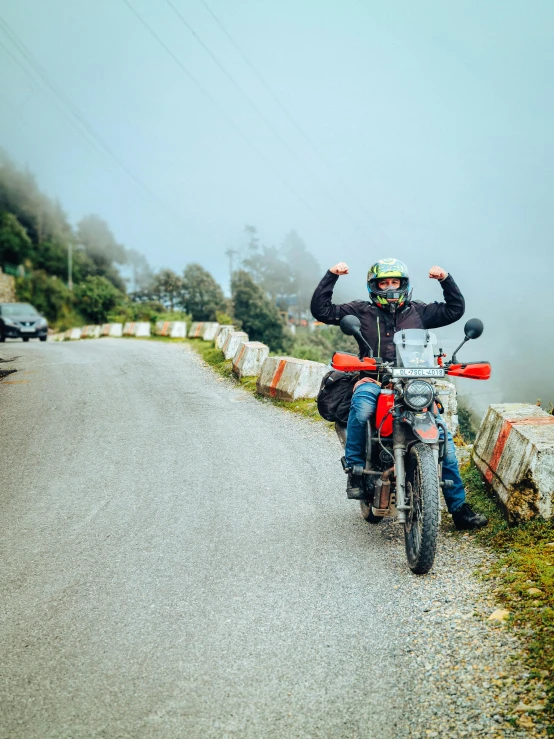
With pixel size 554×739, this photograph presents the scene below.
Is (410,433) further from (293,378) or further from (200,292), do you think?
(200,292)

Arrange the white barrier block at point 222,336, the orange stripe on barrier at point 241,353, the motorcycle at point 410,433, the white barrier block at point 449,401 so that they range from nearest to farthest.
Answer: the motorcycle at point 410,433 < the white barrier block at point 449,401 < the orange stripe on barrier at point 241,353 < the white barrier block at point 222,336

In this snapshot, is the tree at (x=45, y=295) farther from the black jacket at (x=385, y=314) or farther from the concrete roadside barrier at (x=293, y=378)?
the black jacket at (x=385, y=314)

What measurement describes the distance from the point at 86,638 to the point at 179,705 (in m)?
0.93

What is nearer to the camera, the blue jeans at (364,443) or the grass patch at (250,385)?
the blue jeans at (364,443)

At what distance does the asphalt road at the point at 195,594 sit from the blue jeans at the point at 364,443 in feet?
2.05

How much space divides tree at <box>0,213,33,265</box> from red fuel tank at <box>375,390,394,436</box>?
64.8 m

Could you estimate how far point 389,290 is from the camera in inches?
219

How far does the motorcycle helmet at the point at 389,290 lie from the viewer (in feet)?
18.1

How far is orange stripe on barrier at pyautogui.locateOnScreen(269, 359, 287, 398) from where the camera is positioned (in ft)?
36.4

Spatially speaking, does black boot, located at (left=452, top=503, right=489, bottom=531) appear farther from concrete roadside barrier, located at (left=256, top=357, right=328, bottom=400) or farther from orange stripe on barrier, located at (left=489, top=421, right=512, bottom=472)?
concrete roadside barrier, located at (left=256, top=357, right=328, bottom=400)

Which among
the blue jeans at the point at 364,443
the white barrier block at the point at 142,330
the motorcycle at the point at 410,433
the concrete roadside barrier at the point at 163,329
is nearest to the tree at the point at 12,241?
the white barrier block at the point at 142,330

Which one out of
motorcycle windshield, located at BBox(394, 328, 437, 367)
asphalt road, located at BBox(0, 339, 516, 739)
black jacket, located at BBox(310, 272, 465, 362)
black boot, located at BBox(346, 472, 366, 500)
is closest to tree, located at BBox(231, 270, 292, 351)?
A: asphalt road, located at BBox(0, 339, 516, 739)

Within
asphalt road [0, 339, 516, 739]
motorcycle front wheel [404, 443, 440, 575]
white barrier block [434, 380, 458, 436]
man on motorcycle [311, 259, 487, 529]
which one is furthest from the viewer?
white barrier block [434, 380, 458, 436]

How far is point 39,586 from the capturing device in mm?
4590
